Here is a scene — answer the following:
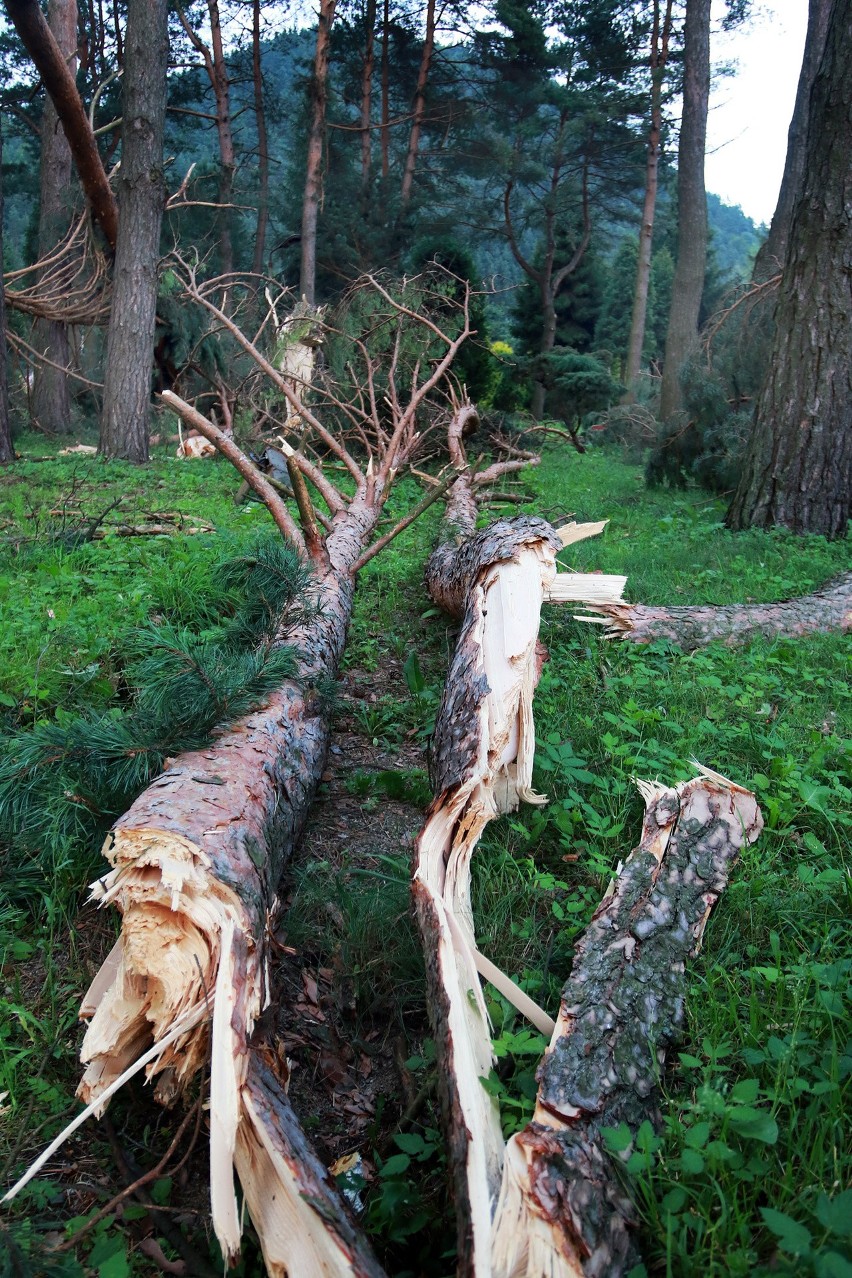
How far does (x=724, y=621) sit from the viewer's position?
415cm

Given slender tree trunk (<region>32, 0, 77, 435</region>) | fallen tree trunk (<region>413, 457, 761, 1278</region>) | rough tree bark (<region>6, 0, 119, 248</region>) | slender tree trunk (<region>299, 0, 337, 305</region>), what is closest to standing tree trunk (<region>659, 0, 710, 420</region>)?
slender tree trunk (<region>299, 0, 337, 305</region>)

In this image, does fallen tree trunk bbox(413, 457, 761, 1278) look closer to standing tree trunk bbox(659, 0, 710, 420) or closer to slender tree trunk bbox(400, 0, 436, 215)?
standing tree trunk bbox(659, 0, 710, 420)

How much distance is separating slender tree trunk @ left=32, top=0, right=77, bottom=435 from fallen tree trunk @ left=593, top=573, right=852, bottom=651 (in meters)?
11.9

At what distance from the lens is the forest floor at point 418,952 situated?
55.6 inches

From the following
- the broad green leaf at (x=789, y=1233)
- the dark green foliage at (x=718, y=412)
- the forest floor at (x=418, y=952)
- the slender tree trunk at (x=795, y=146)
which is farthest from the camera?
the slender tree trunk at (x=795, y=146)

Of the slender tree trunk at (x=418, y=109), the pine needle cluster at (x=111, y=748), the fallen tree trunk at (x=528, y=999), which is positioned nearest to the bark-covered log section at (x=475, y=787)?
the fallen tree trunk at (x=528, y=999)

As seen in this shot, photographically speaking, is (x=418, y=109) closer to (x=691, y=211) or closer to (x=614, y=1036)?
(x=691, y=211)

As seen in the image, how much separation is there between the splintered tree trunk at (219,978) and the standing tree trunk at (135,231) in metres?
7.88

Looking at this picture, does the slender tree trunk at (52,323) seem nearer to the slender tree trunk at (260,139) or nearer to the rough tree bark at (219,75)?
the rough tree bark at (219,75)

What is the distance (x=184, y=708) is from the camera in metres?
2.38

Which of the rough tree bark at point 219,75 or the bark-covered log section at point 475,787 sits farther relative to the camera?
the rough tree bark at point 219,75

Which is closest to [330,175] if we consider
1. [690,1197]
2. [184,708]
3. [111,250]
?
[111,250]

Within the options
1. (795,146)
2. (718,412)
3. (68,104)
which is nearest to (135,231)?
(68,104)

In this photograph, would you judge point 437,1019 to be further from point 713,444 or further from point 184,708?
point 713,444
